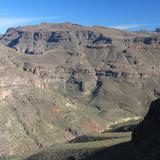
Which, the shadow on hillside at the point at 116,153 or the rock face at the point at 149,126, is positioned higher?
the rock face at the point at 149,126

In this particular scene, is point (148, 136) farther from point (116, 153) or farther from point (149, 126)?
point (116, 153)

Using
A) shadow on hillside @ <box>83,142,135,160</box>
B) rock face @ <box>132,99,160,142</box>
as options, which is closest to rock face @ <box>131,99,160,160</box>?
rock face @ <box>132,99,160,142</box>

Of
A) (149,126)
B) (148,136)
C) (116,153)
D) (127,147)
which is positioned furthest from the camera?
(127,147)

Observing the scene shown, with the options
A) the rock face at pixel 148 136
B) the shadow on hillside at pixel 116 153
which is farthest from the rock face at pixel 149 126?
the shadow on hillside at pixel 116 153

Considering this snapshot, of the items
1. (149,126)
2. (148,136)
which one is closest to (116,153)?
(149,126)

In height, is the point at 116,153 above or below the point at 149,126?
below

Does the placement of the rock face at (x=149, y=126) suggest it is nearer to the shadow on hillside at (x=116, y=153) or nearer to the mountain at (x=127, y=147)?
the mountain at (x=127, y=147)

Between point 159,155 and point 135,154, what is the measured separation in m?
15.5

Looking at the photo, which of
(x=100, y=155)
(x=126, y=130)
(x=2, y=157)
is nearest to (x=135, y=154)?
(x=100, y=155)

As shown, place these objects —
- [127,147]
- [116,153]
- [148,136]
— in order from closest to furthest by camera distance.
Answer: [148,136]
[116,153]
[127,147]

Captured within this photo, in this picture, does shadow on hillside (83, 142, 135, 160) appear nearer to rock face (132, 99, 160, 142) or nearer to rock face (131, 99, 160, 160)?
rock face (131, 99, 160, 160)

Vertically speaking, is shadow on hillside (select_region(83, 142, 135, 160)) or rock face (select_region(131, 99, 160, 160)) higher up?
rock face (select_region(131, 99, 160, 160))

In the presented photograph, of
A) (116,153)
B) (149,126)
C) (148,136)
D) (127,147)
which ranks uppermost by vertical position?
(149,126)

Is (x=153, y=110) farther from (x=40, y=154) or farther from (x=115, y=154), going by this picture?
(x=40, y=154)
